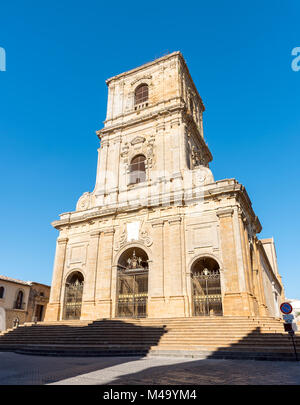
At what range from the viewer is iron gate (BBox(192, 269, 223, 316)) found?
55.7ft

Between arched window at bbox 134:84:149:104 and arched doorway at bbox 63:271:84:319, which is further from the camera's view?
arched window at bbox 134:84:149:104

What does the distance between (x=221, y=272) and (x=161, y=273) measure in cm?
363

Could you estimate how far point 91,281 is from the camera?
20016mm

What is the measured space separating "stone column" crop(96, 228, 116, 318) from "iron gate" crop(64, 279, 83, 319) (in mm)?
2145

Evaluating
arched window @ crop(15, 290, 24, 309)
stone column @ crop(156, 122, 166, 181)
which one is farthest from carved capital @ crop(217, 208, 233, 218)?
arched window @ crop(15, 290, 24, 309)

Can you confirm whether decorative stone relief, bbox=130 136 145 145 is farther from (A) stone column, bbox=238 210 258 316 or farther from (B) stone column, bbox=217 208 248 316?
(A) stone column, bbox=238 210 258 316

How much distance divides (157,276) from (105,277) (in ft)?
12.5

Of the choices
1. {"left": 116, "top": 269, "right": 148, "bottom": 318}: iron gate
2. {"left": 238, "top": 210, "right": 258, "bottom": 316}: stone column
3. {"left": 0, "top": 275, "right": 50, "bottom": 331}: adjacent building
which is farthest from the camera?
{"left": 0, "top": 275, "right": 50, "bottom": 331}: adjacent building

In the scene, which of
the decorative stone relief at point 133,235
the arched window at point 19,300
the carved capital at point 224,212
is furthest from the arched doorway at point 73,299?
the arched window at point 19,300

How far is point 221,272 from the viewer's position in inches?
663

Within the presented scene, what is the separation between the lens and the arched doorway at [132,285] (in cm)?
1873

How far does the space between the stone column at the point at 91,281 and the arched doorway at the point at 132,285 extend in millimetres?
1707
